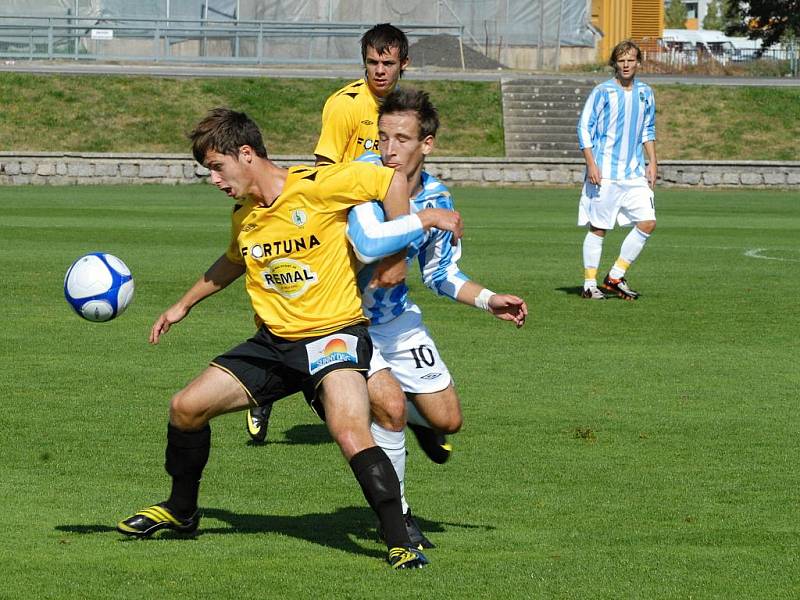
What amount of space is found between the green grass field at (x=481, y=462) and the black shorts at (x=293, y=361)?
2.04 ft

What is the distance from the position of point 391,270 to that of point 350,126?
2785mm

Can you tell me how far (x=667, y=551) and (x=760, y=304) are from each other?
27.1 ft

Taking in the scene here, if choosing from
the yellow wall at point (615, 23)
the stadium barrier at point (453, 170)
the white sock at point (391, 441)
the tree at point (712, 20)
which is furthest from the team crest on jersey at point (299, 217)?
the tree at point (712, 20)

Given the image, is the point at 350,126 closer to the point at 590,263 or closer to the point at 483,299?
the point at 483,299

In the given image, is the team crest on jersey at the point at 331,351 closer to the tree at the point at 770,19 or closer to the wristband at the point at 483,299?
the wristband at the point at 483,299

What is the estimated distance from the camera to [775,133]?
35.3 meters

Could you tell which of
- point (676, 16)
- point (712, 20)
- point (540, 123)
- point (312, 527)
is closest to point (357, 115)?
point (312, 527)

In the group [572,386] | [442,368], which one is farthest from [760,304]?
[442,368]

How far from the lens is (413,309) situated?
253 inches

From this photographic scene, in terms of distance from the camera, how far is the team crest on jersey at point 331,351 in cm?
561

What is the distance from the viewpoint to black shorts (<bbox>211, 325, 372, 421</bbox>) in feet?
18.4

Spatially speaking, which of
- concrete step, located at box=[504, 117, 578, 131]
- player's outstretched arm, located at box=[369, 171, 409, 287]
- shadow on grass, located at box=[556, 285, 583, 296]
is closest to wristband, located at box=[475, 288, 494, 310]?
player's outstretched arm, located at box=[369, 171, 409, 287]

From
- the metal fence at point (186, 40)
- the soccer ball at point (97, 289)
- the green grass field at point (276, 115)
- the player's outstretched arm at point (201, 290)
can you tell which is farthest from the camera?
the metal fence at point (186, 40)

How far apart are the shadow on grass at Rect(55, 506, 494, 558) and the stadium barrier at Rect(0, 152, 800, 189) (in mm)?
23075
